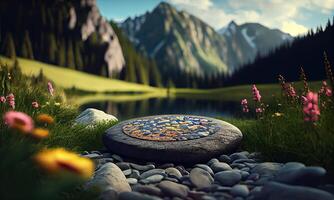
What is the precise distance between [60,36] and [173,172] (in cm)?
13045

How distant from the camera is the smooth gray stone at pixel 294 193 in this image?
5219 millimetres

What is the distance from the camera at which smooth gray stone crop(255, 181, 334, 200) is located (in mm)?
5219

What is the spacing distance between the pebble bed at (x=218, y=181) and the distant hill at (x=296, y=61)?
6816cm

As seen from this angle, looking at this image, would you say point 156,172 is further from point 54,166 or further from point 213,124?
point 54,166

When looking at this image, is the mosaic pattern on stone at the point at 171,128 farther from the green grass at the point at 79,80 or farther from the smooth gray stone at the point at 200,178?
the green grass at the point at 79,80

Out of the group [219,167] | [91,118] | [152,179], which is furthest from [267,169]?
[91,118]

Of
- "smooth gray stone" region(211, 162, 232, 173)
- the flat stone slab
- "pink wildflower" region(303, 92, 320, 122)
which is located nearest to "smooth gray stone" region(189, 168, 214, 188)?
"smooth gray stone" region(211, 162, 232, 173)

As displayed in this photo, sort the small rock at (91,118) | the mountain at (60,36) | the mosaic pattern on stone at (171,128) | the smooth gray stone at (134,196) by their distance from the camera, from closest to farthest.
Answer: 1. the smooth gray stone at (134,196)
2. the mosaic pattern on stone at (171,128)
3. the small rock at (91,118)
4. the mountain at (60,36)

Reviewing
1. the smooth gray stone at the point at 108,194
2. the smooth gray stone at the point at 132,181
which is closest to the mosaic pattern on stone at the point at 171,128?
the smooth gray stone at the point at 132,181

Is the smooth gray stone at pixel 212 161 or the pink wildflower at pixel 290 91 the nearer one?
the smooth gray stone at pixel 212 161

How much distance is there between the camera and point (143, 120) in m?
10.3

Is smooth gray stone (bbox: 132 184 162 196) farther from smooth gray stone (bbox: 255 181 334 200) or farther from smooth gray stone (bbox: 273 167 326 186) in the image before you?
smooth gray stone (bbox: 273 167 326 186)

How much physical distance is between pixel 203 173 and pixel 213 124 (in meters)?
2.72

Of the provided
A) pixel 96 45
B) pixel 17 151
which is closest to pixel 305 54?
pixel 96 45
